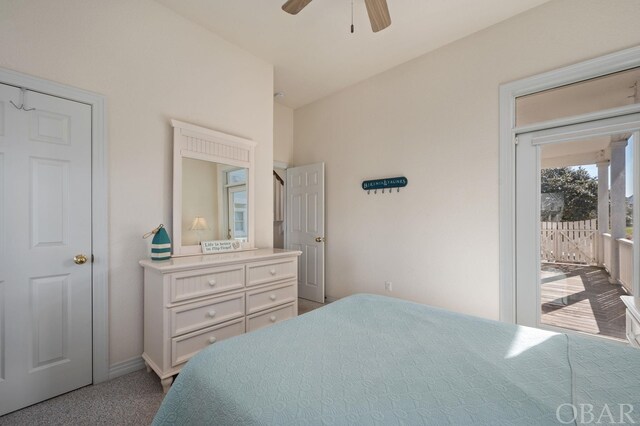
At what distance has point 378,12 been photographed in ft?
6.43

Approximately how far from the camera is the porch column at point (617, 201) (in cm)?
213

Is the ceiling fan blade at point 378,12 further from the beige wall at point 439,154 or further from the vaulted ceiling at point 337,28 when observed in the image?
the beige wall at point 439,154

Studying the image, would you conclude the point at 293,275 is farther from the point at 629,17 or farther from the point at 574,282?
the point at 629,17

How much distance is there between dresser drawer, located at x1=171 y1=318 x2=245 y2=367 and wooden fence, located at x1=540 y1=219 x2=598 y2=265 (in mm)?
2723

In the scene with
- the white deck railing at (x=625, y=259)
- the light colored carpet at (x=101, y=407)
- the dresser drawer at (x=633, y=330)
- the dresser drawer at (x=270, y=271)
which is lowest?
the light colored carpet at (x=101, y=407)

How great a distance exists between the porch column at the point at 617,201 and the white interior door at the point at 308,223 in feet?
9.36

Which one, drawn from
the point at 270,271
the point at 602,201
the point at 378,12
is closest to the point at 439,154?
the point at 602,201

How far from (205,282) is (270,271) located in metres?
0.62

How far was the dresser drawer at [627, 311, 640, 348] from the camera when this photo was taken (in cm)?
173

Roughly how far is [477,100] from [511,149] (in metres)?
0.60

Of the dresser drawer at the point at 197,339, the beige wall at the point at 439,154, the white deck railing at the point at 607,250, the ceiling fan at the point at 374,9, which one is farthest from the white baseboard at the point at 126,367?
the white deck railing at the point at 607,250

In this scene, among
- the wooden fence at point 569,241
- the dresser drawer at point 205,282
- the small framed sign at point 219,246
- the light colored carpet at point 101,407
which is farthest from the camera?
Answer: the small framed sign at point 219,246

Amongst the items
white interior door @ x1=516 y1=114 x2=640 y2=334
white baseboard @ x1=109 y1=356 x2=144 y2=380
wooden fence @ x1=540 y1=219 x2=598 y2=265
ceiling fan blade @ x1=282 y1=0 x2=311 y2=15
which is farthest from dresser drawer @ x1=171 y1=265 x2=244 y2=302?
wooden fence @ x1=540 y1=219 x2=598 y2=265

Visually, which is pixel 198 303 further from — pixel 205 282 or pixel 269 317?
pixel 269 317
